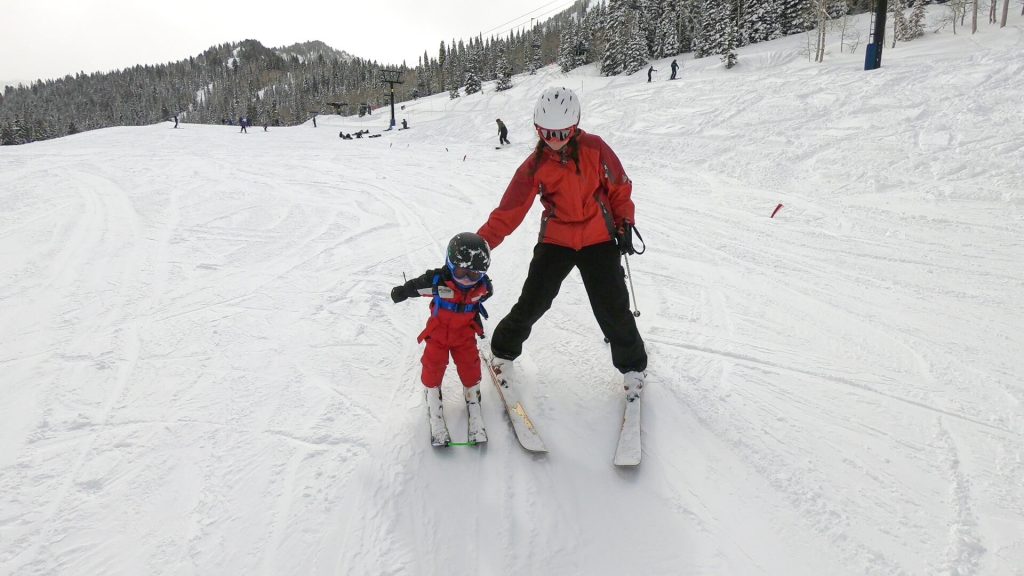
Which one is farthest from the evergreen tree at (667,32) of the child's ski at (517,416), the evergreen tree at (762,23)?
the child's ski at (517,416)

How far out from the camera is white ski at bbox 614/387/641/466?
2670 mm

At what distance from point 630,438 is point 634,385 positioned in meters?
0.41

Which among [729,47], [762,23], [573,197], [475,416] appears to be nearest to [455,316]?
[475,416]

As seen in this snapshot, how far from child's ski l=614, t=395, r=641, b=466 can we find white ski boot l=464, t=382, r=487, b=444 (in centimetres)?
78

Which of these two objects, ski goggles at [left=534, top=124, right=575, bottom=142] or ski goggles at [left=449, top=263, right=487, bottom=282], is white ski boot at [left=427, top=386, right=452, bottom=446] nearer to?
ski goggles at [left=449, top=263, right=487, bottom=282]

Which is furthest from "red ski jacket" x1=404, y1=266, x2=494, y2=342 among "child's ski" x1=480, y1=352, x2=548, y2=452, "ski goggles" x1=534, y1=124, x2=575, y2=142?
"ski goggles" x1=534, y1=124, x2=575, y2=142

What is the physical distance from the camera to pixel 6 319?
13.8 ft

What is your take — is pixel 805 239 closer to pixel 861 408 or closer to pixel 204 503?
pixel 861 408

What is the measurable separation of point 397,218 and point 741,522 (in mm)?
7142

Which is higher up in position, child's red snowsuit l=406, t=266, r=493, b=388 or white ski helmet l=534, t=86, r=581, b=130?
white ski helmet l=534, t=86, r=581, b=130

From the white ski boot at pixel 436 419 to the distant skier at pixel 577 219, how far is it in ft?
2.69

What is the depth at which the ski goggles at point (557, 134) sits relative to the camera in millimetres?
2826

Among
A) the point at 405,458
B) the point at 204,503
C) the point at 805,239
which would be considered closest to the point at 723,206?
the point at 805,239

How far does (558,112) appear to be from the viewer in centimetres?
279
